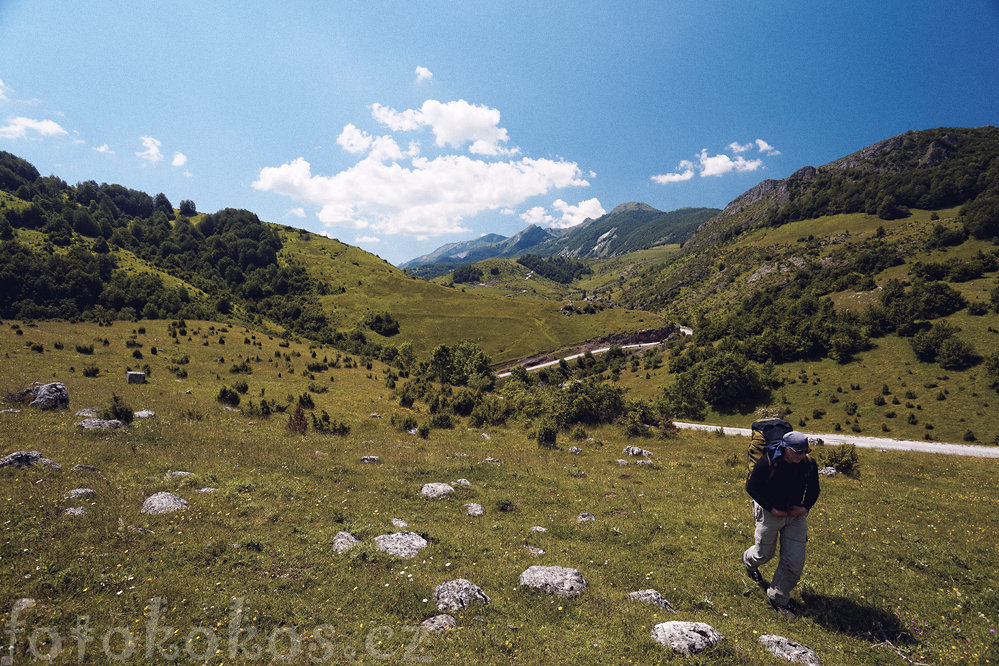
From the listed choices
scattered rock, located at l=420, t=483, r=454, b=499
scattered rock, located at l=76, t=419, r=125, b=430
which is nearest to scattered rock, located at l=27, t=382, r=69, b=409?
scattered rock, located at l=76, t=419, r=125, b=430

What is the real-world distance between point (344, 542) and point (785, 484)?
12.7 meters

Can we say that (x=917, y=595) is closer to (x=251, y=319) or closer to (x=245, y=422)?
(x=245, y=422)

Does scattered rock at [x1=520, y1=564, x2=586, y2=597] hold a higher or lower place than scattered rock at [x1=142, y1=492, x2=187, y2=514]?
lower

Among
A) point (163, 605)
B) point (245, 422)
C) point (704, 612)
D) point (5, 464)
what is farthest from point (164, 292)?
point (704, 612)

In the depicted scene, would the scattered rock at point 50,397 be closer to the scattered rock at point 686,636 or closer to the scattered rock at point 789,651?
the scattered rock at point 686,636

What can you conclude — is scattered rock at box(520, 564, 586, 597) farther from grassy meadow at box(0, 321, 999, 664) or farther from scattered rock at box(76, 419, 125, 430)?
scattered rock at box(76, 419, 125, 430)

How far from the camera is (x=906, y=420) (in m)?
52.9

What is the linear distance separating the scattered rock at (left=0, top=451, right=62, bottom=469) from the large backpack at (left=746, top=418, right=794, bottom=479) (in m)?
23.5

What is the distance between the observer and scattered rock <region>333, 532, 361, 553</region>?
11156 millimetres

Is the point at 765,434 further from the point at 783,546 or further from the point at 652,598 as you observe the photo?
the point at 652,598

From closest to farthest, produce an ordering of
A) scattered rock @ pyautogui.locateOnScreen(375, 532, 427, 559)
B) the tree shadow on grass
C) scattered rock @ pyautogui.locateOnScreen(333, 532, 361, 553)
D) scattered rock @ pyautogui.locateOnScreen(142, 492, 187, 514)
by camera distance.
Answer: the tree shadow on grass → scattered rock @ pyautogui.locateOnScreen(333, 532, 361, 553) → scattered rock @ pyautogui.locateOnScreen(375, 532, 427, 559) → scattered rock @ pyautogui.locateOnScreen(142, 492, 187, 514)

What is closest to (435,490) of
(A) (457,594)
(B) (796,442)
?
(A) (457,594)

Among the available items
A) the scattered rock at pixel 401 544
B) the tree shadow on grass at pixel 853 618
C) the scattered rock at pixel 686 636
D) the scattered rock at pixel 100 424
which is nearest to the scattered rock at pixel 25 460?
the scattered rock at pixel 100 424

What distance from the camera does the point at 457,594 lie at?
9172 mm
